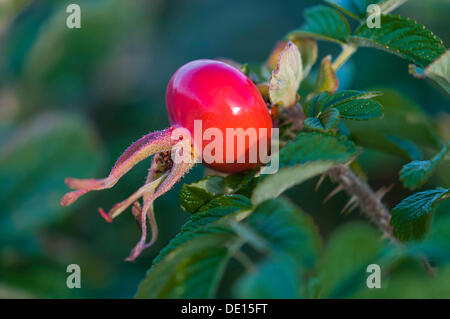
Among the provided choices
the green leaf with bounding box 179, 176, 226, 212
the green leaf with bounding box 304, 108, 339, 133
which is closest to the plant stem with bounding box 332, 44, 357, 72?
the green leaf with bounding box 304, 108, 339, 133

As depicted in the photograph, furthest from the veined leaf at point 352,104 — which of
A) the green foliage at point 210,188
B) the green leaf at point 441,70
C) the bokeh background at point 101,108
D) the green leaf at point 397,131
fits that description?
the bokeh background at point 101,108

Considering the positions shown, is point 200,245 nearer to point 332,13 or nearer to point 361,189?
point 361,189

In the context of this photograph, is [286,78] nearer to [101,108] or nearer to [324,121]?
[324,121]

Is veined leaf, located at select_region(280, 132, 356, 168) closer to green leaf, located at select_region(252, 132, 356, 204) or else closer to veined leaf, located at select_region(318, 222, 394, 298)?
green leaf, located at select_region(252, 132, 356, 204)

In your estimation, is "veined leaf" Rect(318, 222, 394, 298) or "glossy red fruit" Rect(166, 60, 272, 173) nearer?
"veined leaf" Rect(318, 222, 394, 298)

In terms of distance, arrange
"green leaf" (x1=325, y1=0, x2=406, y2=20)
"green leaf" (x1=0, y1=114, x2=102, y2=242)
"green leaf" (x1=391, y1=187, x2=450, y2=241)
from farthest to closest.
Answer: "green leaf" (x1=0, y1=114, x2=102, y2=242)
"green leaf" (x1=325, y1=0, x2=406, y2=20)
"green leaf" (x1=391, y1=187, x2=450, y2=241)

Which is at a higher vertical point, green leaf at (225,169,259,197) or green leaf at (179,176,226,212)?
green leaf at (225,169,259,197)

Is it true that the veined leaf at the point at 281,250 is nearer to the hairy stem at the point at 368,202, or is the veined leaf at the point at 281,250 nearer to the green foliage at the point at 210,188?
the green foliage at the point at 210,188
